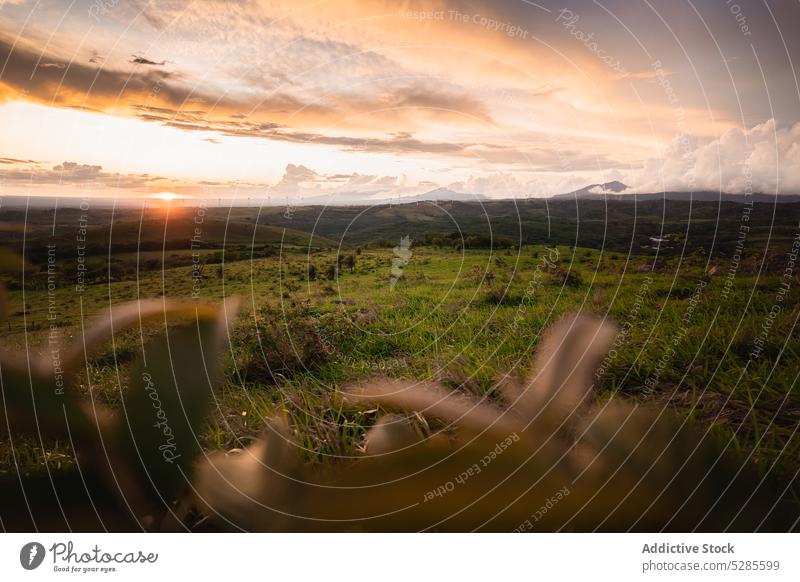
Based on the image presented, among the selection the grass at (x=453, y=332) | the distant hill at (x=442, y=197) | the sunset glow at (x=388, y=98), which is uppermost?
the sunset glow at (x=388, y=98)

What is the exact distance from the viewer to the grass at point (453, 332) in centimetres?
101

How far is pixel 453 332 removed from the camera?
1286 mm

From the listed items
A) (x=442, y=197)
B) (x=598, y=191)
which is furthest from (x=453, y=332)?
(x=598, y=191)

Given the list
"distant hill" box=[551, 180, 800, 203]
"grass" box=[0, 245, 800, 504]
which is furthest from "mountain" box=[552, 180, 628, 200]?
"grass" box=[0, 245, 800, 504]

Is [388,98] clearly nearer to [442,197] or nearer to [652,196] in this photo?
[442,197]

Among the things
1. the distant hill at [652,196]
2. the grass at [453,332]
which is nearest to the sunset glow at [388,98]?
the distant hill at [652,196]

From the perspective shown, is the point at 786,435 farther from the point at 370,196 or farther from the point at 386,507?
the point at 370,196

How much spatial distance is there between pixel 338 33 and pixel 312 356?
74cm

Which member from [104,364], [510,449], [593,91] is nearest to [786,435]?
[510,449]

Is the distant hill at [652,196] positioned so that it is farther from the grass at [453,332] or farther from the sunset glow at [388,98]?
the grass at [453,332]

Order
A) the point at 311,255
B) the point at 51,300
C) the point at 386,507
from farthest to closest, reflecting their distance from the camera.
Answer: the point at 311,255, the point at 51,300, the point at 386,507

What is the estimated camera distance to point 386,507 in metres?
0.63

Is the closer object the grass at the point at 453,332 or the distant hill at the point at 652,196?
the grass at the point at 453,332

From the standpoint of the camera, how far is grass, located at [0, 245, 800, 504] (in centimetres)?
101
